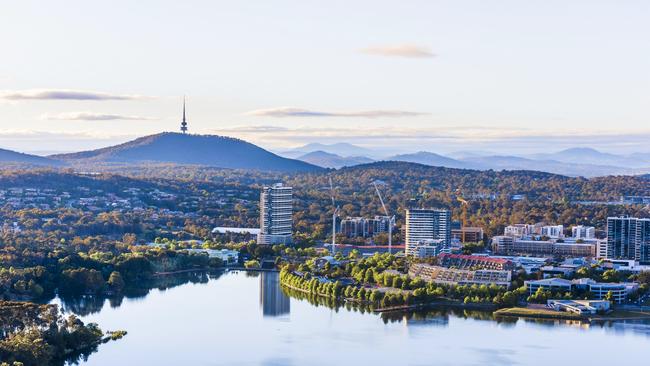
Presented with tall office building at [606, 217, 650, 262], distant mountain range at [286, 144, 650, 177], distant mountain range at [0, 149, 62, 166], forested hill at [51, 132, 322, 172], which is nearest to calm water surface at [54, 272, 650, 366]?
tall office building at [606, 217, 650, 262]

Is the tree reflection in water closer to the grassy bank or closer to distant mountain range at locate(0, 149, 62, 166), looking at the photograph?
the grassy bank

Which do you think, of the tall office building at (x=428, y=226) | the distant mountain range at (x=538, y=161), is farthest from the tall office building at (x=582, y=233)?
the distant mountain range at (x=538, y=161)

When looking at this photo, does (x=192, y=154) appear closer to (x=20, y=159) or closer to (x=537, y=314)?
(x=20, y=159)

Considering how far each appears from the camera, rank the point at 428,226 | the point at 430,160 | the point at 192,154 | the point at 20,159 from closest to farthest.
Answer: the point at 428,226
the point at 20,159
the point at 192,154
the point at 430,160

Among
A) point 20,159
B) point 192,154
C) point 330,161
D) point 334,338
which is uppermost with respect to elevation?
point 330,161

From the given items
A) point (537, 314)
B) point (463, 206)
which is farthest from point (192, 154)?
point (537, 314)

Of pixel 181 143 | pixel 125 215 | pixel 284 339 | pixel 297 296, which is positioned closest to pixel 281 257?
pixel 297 296
